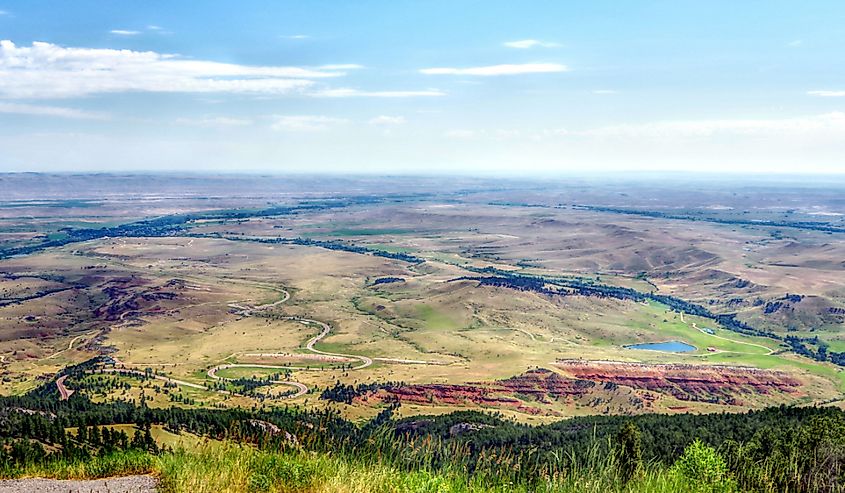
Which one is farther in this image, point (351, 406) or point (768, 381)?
point (768, 381)

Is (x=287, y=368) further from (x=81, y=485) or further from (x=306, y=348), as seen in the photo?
(x=81, y=485)

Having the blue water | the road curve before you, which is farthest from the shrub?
the blue water

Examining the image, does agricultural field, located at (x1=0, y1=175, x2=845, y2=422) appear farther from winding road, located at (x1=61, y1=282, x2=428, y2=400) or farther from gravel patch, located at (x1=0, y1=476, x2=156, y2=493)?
gravel patch, located at (x1=0, y1=476, x2=156, y2=493)

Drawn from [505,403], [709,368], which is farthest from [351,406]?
[709,368]

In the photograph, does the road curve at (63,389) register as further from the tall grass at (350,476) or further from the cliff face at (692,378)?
the tall grass at (350,476)

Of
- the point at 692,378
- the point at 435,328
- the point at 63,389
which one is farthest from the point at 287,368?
the point at 692,378

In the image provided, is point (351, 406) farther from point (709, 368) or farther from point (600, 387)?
point (709, 368)

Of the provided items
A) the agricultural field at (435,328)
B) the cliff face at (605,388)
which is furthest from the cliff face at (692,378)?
the agricultural field at (435,328)
